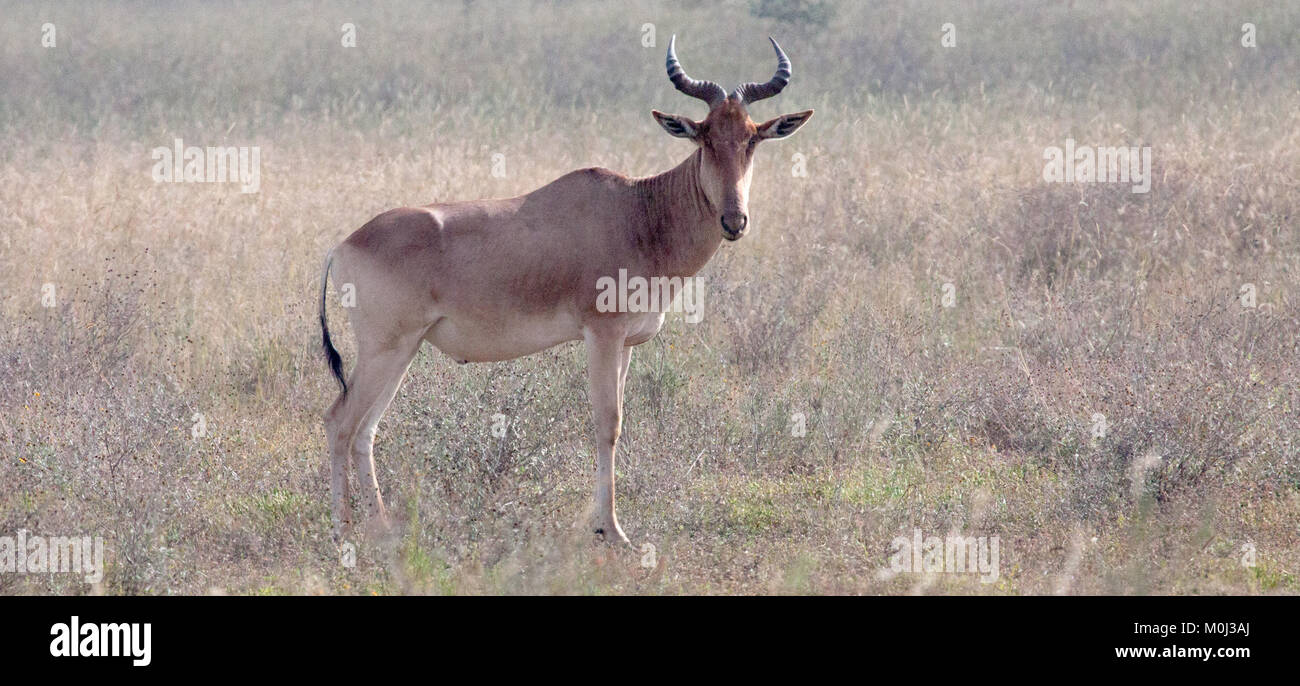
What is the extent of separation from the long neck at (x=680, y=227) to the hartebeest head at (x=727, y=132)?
5.6 inches

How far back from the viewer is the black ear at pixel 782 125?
777cm

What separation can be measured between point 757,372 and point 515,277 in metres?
3.31

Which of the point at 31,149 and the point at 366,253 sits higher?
the point at 31,149

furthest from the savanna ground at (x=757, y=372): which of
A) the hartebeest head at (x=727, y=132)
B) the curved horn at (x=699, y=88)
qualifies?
the curved horn at (x=699, y=88)

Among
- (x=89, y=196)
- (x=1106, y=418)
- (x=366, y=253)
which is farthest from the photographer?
(x=89, y=196)

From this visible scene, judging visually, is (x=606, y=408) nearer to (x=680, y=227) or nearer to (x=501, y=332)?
(x=501, y=332)

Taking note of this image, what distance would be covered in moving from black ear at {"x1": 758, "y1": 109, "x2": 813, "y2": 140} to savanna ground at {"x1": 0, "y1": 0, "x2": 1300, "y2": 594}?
2105 millimetres

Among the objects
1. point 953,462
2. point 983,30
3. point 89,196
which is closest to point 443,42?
point 983,30

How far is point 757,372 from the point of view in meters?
10.6

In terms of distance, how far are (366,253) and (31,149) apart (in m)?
12.1

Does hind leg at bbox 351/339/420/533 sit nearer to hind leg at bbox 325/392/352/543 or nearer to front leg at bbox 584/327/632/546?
hind leg at bbox 325/392/352/543

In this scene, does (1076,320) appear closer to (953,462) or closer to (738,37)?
(953,462)
